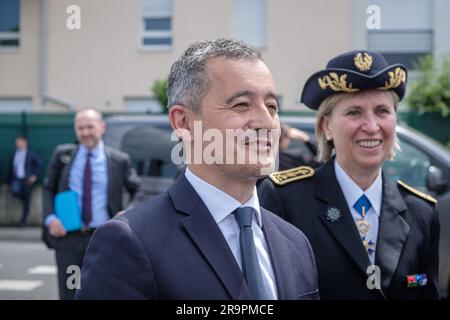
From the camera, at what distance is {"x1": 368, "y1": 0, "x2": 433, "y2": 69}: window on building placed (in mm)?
7746

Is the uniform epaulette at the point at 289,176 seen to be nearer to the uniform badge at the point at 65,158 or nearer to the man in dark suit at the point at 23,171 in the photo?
the uniform badge at the point at 65,158

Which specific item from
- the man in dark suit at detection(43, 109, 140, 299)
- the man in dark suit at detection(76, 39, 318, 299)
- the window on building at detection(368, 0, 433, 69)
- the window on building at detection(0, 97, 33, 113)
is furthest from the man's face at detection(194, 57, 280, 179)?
the window on building at detection(0, 97, 33, 113)

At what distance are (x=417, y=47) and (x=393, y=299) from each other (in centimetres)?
874

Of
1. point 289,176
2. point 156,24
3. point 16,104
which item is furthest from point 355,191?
point 16,104

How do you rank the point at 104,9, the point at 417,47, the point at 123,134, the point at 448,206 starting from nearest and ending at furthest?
the point at 448,206, the point at 123,134, the point at 417,47, the point at 104,9

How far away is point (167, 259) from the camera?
151 cm

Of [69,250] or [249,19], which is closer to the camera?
[69,250]

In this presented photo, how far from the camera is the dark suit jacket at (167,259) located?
1461 millimetres

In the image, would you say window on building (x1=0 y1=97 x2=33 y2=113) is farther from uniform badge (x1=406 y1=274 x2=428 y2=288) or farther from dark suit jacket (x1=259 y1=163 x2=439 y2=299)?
uniform badge (x1=406 y1=274 x2=428 y2=288)

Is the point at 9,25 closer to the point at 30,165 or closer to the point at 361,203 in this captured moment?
the point at 30,165

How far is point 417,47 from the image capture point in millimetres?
10281

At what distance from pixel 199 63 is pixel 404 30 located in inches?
301
